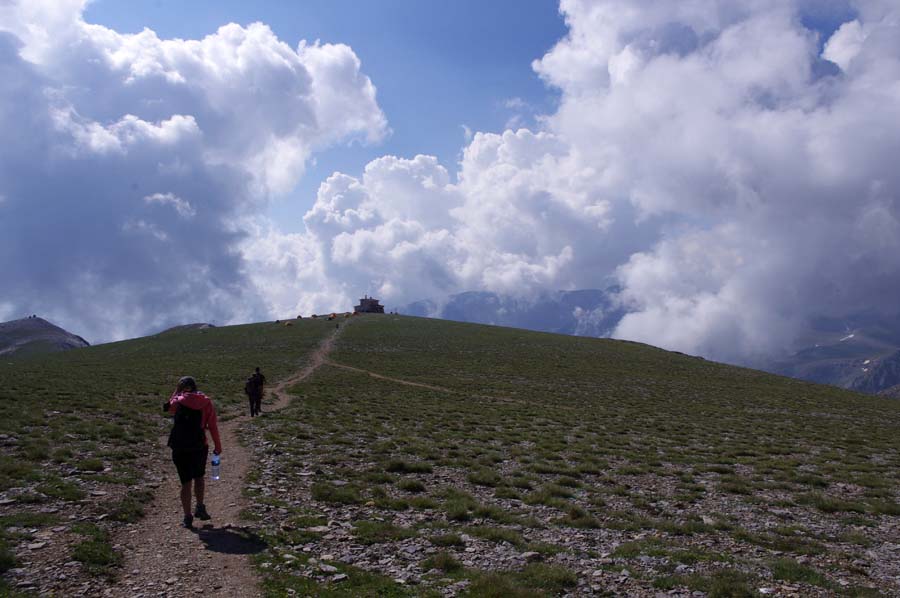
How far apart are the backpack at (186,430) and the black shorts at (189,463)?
13 cm

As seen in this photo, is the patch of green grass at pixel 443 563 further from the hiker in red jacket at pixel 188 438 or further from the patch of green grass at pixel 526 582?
the hiker in red jacket at pixel 188 438

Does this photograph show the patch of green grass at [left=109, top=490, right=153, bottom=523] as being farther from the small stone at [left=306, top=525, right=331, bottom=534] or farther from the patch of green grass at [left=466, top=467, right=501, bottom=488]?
the patch of green grass at [left=466, top=467, right=501, bottom=488]

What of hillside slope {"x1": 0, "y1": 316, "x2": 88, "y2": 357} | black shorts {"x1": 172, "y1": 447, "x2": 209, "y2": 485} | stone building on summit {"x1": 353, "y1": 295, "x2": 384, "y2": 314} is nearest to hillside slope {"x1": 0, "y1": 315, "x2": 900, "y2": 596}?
black shorts {"x1": 172, "y1": 447, "x2": 209, "y2": 485}

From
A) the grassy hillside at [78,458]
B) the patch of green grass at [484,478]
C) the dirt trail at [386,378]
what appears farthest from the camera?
the dirt trail at [386,378]

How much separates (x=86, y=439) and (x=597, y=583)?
59.5 feet

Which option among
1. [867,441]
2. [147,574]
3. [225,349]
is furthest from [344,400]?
[225,349]

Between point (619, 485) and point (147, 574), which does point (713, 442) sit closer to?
point (619, 485)

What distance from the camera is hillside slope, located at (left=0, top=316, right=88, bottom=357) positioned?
535 ft

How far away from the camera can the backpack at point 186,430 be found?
1155 centimetres

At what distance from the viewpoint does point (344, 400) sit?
3600cm

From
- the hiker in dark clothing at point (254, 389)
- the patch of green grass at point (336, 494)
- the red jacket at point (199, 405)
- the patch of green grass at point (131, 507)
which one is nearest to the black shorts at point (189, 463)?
the red jacket at point (199, 405)

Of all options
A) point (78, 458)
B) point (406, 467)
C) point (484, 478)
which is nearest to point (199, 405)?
point (78, 458)

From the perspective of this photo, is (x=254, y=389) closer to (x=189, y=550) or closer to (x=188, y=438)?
(x=188, y=438)

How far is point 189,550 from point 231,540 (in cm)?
81
